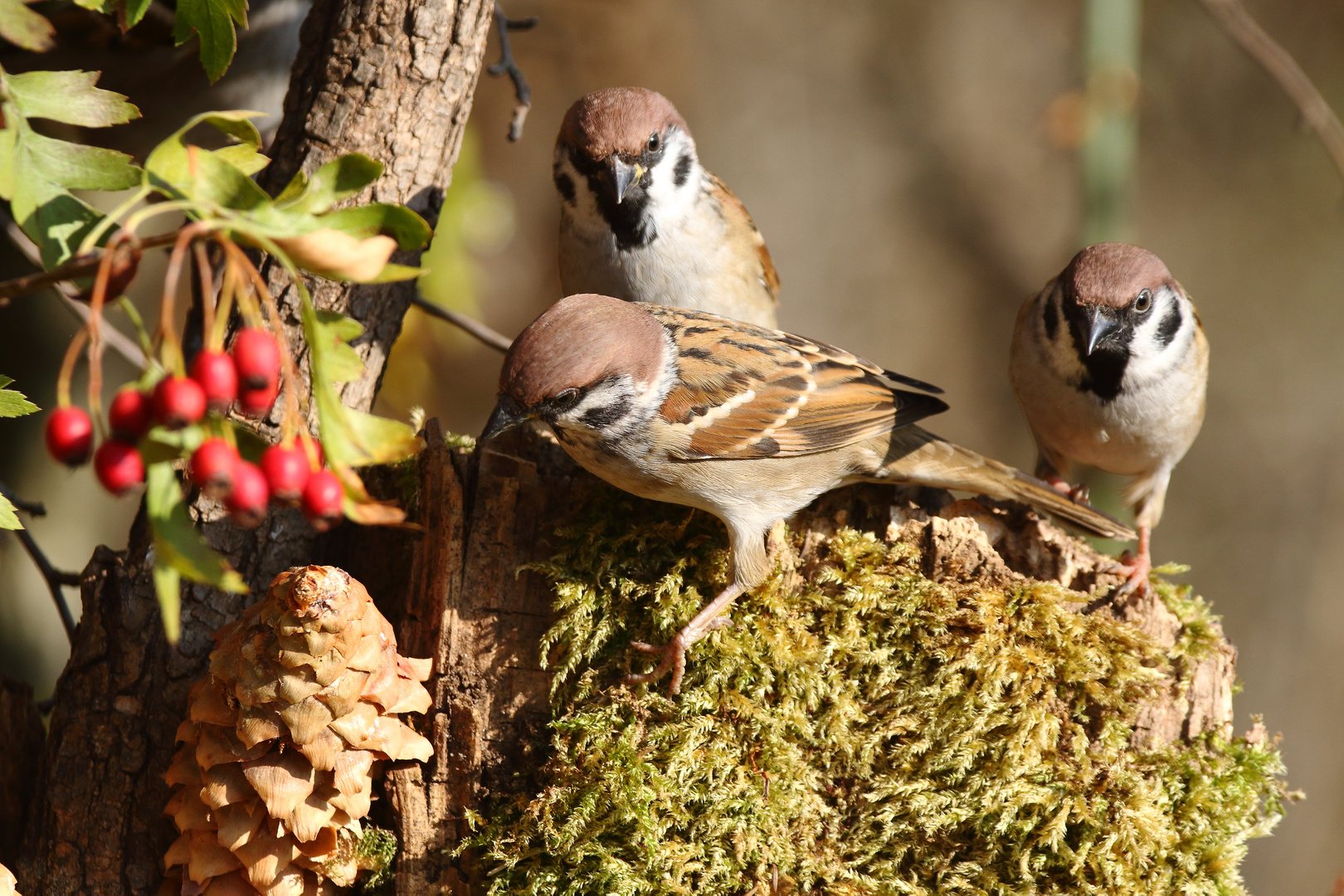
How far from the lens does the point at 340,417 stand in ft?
4.33

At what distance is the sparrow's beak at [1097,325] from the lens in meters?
2.88

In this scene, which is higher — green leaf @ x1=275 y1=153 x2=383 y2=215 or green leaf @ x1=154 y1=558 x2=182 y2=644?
green leaf @ x1=275 y1=153 x2=383 y2=215

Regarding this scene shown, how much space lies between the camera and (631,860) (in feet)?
7.13

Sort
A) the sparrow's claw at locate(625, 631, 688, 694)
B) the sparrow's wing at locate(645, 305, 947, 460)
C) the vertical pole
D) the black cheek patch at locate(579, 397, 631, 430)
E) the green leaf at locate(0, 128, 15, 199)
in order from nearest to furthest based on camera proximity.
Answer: the green leaf at locate(0, 128, 15, 199) < the sparrow's claw at locate(625, 631, 688, 694) < the black cheek patch at locate(579, 397, 631, 430) < the sparrow's wing at locate(645, 305, 947, 460) < the vertical pole

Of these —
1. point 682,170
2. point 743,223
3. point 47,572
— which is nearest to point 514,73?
point 682,170

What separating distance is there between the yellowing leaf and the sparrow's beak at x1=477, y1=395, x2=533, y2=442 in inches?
40.9

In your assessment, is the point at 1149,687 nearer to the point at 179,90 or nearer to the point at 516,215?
the point at 179,90

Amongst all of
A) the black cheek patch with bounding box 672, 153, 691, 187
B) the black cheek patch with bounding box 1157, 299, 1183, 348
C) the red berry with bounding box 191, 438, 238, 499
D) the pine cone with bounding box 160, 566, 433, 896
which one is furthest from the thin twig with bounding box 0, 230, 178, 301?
the black cheek patch with bounding box 1157, 299, 1183, 348

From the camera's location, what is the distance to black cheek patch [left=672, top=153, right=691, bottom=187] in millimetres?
3205

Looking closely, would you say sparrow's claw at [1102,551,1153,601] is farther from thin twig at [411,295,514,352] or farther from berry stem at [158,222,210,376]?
berry stem at [158,222,210,376]

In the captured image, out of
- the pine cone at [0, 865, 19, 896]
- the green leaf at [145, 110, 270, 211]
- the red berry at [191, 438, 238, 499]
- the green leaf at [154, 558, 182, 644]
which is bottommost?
the pine cone at [0, 865, 19, 896]

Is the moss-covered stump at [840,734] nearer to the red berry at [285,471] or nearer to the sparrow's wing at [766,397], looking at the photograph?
the sparrow's wing at [766,397]

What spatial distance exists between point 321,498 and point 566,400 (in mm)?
1126

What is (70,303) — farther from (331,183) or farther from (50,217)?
(331,183)
